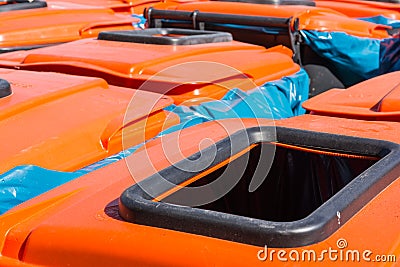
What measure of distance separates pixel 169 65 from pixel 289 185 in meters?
1.16

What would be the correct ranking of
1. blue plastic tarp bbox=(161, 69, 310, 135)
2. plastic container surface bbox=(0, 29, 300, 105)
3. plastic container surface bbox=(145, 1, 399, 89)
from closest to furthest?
blue plastic tarp bbox=(161, 69, 310, 135)
plastic container surface bbox=(0, 29, 300, 105)
plastic container surface bbox=(145, 1, 399, 89)

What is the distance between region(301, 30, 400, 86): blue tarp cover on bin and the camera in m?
3.91

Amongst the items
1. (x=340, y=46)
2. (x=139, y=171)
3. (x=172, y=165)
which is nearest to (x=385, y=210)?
(x=172, y=165)

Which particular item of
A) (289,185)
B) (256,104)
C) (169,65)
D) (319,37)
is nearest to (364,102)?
(256,104)

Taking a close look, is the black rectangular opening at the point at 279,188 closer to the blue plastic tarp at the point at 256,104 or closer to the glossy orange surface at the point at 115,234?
the glossy orange surface at the point at 115,234

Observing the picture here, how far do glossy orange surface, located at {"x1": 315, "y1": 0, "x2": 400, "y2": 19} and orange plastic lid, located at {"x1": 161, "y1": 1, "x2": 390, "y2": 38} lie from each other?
2.05 ft

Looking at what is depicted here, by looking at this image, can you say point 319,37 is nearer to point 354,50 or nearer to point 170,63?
point 354,50

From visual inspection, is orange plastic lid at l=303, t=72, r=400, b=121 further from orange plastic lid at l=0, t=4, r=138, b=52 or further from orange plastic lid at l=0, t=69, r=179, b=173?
orange plastic lid at l=0, t=4, r=138, b=52

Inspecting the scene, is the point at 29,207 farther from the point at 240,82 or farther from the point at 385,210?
the point at 240,82

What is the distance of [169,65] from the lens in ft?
9.23

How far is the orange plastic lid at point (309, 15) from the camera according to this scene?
392 centimetres

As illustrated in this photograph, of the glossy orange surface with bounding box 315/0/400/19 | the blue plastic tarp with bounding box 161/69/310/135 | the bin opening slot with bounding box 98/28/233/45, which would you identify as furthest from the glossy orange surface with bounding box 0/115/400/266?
the glossy orange surface with bounding box 315/0/400/19

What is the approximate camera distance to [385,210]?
133cm

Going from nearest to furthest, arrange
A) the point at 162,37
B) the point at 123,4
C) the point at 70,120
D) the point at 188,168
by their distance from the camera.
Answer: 1. the point at 188,168
2. the point at 70,120
3. the point at 162,37
4. the point at 123,4
